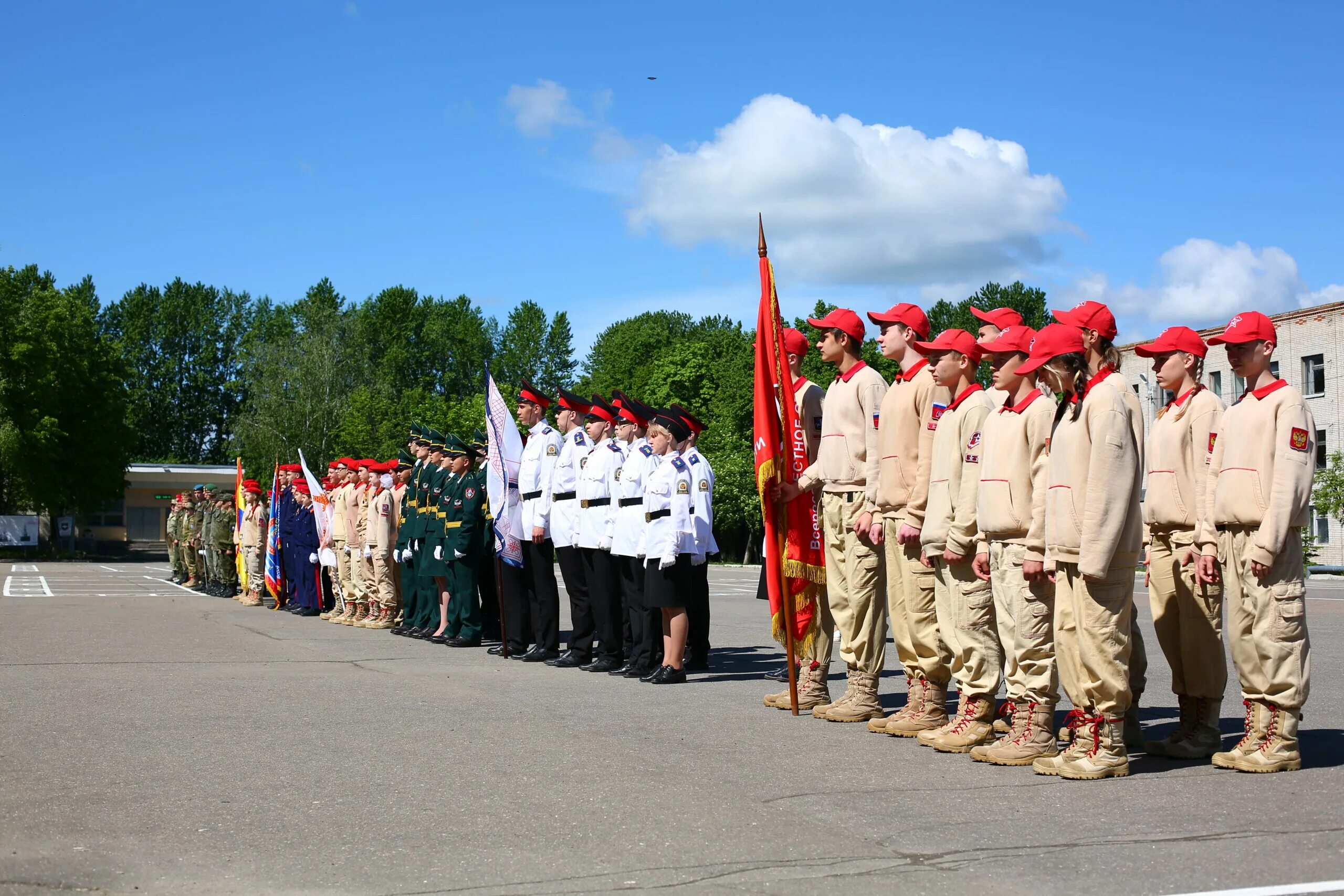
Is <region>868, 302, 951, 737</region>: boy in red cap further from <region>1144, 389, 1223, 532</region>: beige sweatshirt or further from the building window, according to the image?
the building window

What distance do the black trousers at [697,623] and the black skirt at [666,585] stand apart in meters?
1.03

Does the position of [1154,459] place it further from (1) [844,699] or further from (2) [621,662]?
(2) [621,662]

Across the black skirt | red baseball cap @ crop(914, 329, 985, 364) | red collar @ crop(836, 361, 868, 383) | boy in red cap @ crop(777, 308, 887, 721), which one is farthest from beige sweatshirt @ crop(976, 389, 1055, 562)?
the black skirt

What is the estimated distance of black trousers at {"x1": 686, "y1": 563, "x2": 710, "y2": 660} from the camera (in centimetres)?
1204

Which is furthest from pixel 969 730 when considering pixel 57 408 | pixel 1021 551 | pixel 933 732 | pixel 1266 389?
pixel 57 408

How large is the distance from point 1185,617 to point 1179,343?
1.52 metres

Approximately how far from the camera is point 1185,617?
7.37 m

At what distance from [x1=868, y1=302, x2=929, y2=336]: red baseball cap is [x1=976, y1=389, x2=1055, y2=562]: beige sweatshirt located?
3.94ft

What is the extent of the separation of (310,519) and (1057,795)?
641 inches

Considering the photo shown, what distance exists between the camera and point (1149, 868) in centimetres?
488

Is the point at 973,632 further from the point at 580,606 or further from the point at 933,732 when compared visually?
the point at 580,606

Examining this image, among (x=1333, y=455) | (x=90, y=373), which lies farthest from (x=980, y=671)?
(x=90, y=373)

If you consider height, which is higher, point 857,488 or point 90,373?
point 90,373

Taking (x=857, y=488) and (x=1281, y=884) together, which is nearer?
(x=1281, y=884)
